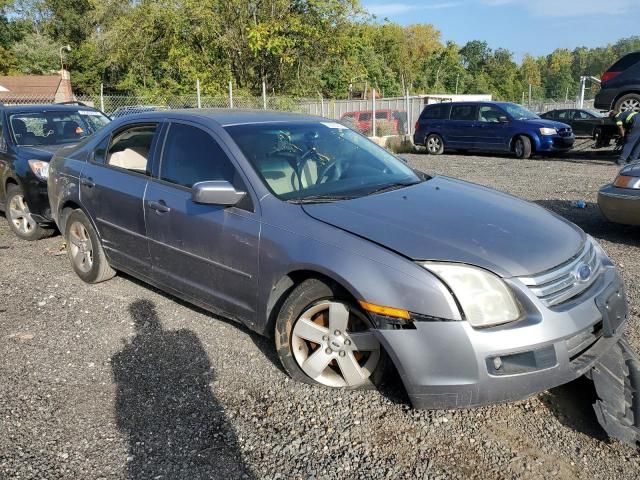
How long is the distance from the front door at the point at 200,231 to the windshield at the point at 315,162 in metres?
0.21

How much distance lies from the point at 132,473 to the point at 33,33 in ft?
231

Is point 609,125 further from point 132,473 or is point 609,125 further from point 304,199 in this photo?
point 132,473

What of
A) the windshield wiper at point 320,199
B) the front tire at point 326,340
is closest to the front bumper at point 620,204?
the windshield wiper at point 320,199

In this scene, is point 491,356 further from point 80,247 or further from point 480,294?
point 80,247

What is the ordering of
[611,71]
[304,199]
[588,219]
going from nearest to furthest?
[304,199] → [588,219] → [611,71]

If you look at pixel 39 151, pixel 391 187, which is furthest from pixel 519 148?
pixel 391 187

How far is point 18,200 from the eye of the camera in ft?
22.9

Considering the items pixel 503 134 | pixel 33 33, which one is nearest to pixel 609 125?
pixel 503 134

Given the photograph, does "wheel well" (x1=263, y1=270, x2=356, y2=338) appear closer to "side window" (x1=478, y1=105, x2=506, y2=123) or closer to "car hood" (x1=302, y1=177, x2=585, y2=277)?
"car hood" (x1=302, y1=177, x2=585, y2=277)

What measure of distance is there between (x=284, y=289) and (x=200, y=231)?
79cm

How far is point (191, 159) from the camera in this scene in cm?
411

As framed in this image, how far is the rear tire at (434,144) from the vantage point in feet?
59.0

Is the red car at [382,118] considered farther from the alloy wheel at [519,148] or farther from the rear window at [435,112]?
the alloy wheel at [519,148]

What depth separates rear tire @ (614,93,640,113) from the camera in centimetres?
1455
